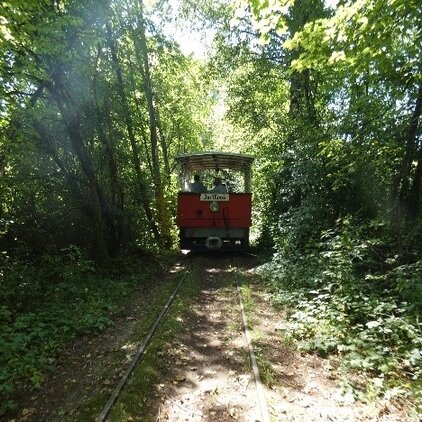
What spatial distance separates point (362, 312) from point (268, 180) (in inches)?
367

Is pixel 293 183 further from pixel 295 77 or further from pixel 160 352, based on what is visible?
pixel 160 352

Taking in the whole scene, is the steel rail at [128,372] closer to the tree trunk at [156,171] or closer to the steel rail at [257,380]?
the steel rail at [257,380]

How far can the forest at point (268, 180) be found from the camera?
16.2 ft

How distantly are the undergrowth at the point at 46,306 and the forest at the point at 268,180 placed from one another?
0.03 metres

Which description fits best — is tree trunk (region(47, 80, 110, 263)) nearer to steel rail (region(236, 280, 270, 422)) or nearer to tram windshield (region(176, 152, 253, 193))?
steel rail (region(236, 280, 270, 422))

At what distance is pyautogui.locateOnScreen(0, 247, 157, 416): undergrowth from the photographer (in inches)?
177

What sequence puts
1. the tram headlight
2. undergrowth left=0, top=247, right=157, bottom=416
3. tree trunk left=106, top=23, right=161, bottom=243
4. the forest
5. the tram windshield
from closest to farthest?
undergrowth left=0, top=247, right=157, bottom=416 < the forest < tree trunk left=106, top=23, right=161, bottom=243 < the tram headlight < the tram windshield

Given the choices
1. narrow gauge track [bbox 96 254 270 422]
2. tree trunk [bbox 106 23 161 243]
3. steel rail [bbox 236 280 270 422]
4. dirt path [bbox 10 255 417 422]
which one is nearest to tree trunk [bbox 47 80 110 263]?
narrow gauge track [bbox 96 254 270 422]

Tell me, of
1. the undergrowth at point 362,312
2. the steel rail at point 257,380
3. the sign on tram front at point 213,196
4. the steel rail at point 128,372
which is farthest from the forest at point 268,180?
the sign on tram front at point 213,196

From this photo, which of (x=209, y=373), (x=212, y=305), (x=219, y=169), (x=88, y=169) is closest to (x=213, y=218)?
(x=219, y=169)

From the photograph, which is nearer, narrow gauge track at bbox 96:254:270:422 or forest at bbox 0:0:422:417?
narrow gauge track at bbox 96:254:270:422

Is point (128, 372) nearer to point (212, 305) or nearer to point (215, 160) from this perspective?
point (212, 305)

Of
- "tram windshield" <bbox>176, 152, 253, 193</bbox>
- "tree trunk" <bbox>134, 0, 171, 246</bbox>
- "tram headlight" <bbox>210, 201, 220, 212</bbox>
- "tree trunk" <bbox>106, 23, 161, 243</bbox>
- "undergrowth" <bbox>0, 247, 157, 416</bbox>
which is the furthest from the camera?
"tree trunk" <bbox>134, 0, 171, 246</bbox>

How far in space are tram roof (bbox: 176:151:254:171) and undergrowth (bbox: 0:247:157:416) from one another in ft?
16.8
